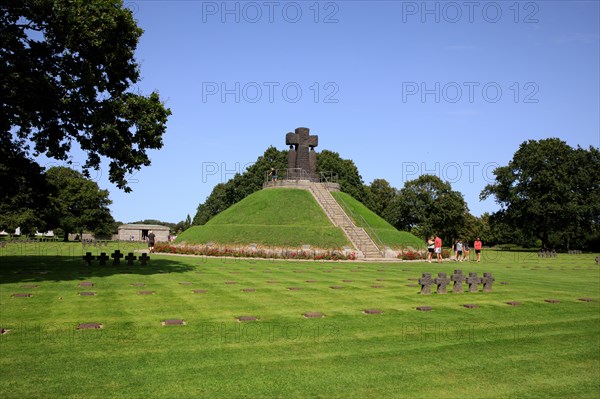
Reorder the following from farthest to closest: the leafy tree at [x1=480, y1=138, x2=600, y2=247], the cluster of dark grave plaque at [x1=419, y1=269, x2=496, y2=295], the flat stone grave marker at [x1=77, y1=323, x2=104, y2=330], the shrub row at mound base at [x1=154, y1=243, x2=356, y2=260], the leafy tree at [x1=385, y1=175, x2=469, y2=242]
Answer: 1. the leafy tree at [x1=385, y1=175, x2=469, y2=242]
2. the leafy tree at [x1=480, y1=138, x2=600, y2=247]
3. the shrub row at mound base at [x1=154, y1=243, x2=356, y2=260]
4. the cluster of dark grave plaque at [x1=419, y1=269, x2=496, y2=295]
5. the flat stone grave marker at [x1=77, y1=323, x2=104, y2=330]

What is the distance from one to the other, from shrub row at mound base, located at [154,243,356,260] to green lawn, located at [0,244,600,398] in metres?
23.4

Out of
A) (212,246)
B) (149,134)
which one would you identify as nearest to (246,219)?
(212,246)

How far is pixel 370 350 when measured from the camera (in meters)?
10.3

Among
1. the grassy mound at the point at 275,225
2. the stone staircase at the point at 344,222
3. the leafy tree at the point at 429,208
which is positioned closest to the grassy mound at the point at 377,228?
the stone staircase at the point at 344,222

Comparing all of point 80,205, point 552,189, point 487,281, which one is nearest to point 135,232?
point 80,205

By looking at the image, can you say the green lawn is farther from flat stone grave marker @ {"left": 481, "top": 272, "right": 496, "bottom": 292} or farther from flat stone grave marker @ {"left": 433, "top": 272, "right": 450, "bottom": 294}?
flat stone grave marker @ {"left": 481, "top": 272, "right": 496, "bottom": 292}

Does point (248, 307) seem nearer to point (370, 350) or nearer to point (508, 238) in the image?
point (370, 350)

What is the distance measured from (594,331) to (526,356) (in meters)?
4.17

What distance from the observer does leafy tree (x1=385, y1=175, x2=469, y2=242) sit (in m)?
102

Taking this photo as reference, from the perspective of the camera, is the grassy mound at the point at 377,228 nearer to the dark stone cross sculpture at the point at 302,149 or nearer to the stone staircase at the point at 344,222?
the stone staircase at the point at 344,222

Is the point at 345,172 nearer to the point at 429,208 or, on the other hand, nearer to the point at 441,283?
the point at 429,208

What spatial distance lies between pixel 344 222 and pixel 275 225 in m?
8.23

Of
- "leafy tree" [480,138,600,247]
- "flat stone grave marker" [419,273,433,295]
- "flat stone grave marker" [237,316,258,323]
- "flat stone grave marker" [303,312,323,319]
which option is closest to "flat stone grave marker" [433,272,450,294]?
"flat stone grave marker" [419,273,433,295]

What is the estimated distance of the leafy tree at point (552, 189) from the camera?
7281cm
